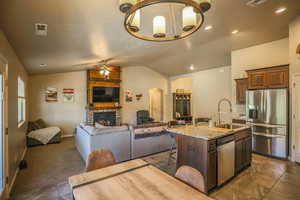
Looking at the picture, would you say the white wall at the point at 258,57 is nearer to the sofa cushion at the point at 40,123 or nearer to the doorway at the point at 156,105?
the doorway at the point at 156,105

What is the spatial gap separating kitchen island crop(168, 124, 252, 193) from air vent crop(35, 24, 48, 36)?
8.82ft

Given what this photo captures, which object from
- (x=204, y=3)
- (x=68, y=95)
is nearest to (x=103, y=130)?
(x=204, y=3)

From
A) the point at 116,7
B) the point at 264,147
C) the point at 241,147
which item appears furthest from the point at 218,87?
the point at 116,7

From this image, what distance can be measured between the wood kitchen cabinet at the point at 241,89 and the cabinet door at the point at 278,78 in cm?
82

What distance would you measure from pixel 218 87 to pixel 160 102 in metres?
3.78

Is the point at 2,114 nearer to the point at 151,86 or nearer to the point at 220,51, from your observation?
the point at 220,51

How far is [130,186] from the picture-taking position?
130 centimetres

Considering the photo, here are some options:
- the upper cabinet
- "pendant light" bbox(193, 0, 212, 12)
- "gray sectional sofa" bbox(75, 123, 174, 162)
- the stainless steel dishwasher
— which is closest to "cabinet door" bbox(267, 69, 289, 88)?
the upper cabinet

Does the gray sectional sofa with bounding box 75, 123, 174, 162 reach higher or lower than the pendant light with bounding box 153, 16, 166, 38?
lower

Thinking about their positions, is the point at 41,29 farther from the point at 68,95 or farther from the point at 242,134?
the point at 68,95

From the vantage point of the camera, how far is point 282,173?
305cm

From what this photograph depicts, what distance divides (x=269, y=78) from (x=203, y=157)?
3.19 metres

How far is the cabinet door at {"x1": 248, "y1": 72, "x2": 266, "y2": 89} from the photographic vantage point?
4098 mm

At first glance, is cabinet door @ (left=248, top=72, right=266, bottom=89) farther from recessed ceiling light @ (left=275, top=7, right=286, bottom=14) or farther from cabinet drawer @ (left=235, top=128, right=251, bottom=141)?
cabinet drawer @ (left=235, top=128, right=251, bottom=141)
